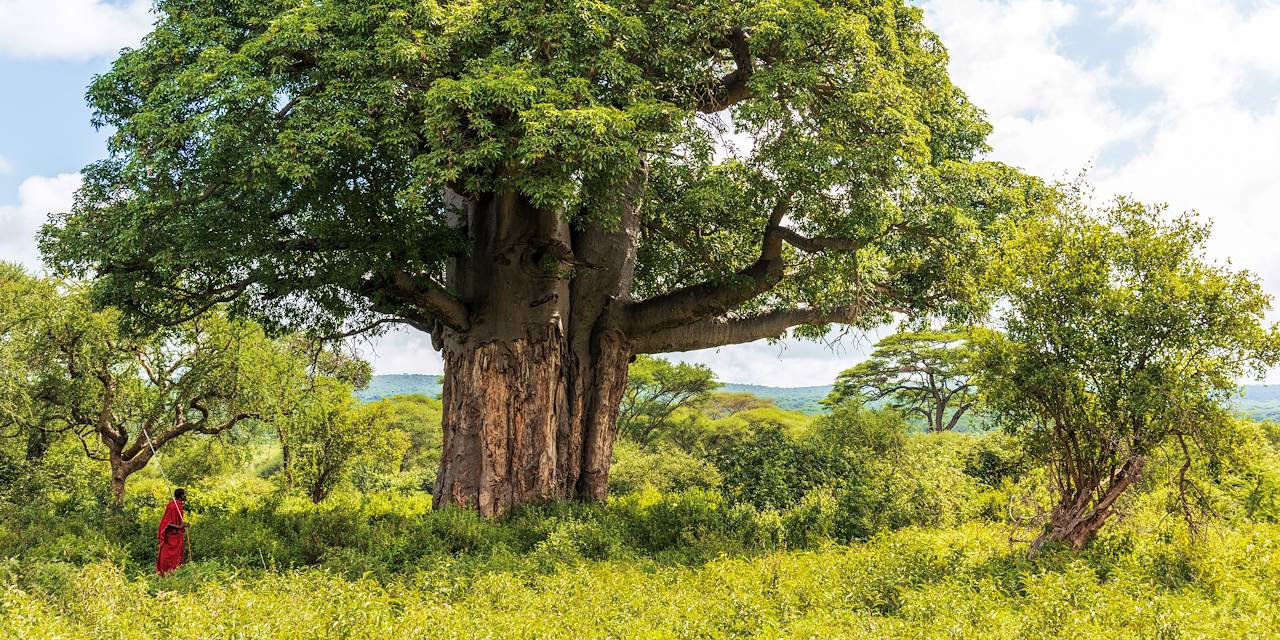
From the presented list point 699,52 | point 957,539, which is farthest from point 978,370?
point 699,52

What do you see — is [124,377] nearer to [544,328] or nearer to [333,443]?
[333,443]

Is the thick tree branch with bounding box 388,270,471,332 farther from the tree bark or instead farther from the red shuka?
the tree bark

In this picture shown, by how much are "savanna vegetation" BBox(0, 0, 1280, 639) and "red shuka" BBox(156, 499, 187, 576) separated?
51cm

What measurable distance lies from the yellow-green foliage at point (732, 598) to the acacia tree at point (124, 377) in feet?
27.4

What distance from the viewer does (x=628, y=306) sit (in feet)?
41.6

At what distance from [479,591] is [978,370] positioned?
18.8 feet

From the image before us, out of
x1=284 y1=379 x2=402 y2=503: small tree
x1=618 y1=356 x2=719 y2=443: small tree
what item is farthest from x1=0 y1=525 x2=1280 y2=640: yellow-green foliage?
x1=618 y1=356 x2=719 y2=443: small tree

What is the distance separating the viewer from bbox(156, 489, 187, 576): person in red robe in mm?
9164

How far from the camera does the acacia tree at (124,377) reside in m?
15.0

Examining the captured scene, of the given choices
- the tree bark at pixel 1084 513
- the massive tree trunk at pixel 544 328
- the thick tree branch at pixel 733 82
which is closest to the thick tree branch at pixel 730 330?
the massive tree trunk at pixel 544 328

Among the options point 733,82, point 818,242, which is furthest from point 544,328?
point 733,82

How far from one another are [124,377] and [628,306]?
10072 mm

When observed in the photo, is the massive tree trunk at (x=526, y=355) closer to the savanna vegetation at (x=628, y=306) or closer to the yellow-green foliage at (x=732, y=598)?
the savanna vegetation at (x=628, y=306)

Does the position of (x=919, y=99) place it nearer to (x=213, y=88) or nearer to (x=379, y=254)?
(x=379, y=254)
